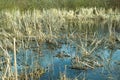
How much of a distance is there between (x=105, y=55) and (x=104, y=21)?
18.4ft

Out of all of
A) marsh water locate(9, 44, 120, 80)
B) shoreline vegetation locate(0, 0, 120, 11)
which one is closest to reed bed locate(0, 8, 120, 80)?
marsh water locate(9, 44, 120, 80)

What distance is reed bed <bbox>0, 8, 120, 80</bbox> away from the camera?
30.2 ft

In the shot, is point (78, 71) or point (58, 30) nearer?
point (78, 71)

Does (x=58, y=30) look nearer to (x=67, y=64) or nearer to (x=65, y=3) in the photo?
A: (x=67, y=64)

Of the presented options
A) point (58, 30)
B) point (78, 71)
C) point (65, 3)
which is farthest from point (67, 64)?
point (65, 3)

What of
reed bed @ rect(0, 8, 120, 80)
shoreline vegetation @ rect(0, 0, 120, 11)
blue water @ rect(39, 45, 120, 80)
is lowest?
blue water @ rect(39, 45, 120, 80)

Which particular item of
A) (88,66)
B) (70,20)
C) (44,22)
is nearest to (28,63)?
(88,66)

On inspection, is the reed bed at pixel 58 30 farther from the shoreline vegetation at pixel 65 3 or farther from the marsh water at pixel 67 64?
the shoreline vegetation at pixel 65 3

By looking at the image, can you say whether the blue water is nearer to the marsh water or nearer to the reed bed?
the marsh water

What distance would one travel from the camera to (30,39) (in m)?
10.2

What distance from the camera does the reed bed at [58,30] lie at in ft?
30.2

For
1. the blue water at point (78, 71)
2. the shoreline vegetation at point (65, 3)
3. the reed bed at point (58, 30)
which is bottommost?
the blue water at point (78, 71)

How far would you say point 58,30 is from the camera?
11.4m

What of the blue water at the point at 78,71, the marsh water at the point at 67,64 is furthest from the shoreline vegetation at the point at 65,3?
→ the blue water at the point at 78,71
